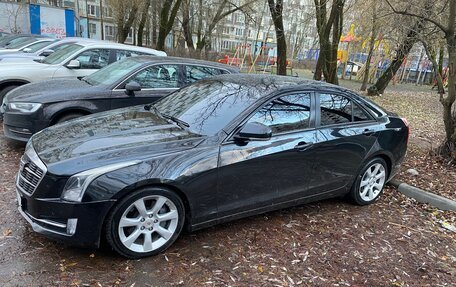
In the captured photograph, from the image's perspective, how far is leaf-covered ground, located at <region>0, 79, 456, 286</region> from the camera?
3051 millimetres

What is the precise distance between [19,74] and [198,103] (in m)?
5.05

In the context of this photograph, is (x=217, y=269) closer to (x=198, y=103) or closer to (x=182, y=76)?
(x=198, y=103)

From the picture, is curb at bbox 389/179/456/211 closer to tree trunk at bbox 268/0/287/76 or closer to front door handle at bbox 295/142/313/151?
front door handle at bbox 295/142/313/151

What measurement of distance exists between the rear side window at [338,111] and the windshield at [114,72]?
3321mm

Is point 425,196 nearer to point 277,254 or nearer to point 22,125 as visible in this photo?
point 277,254

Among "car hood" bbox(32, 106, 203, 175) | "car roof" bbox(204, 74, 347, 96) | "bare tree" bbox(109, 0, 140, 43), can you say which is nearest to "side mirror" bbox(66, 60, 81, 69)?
"car hood" bbox(32, 106, 203, 175)

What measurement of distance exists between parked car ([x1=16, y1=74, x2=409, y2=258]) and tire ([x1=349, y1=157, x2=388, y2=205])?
0.05ft

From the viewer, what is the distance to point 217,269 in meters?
3.22

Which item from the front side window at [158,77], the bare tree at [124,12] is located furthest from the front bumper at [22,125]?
the bare tree at [124,12]

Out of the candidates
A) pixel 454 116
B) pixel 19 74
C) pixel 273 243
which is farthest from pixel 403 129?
pixel 19 74

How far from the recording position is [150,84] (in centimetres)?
636

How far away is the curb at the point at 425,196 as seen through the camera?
4922 millimetres

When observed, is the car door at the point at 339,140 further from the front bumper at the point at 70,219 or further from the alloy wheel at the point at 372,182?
the front bumper at the point at 70,219

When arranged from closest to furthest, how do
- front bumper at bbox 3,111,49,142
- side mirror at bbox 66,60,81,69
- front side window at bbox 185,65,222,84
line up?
1. front bumper at bbox 3,111,49,142
2. front side window at bbox 185,65,222,84
3. side mirror at bbox 66,60,81,69
